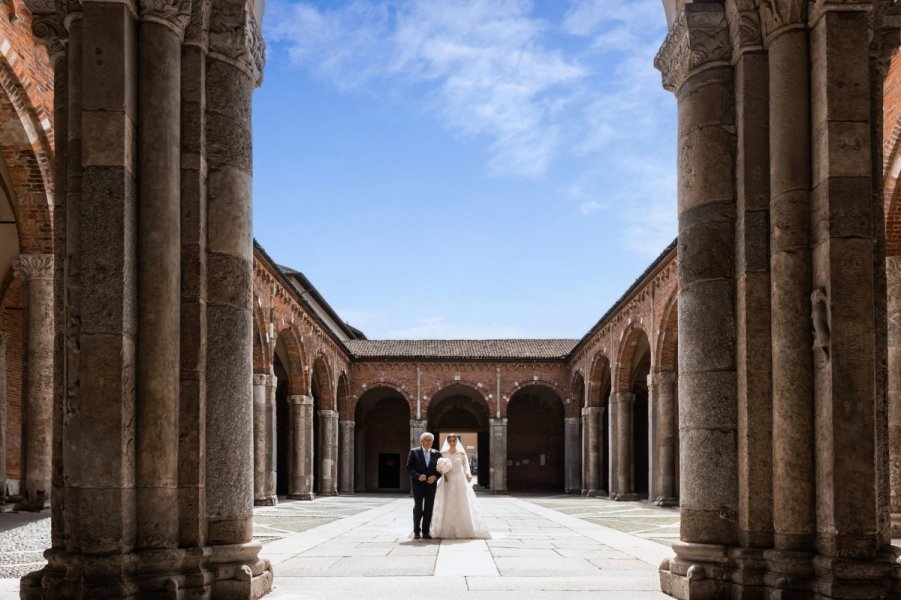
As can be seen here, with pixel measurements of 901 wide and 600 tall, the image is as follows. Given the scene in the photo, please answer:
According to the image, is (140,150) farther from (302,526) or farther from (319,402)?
(319,402)

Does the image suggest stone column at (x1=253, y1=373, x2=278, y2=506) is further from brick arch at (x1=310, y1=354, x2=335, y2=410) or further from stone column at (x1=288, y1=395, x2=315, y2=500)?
brick arch at (x1=310, y1=354, x2=335, y2=410)

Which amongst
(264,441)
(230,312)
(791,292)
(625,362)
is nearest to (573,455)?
(625,362)

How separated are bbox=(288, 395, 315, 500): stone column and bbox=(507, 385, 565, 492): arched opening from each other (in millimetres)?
14729

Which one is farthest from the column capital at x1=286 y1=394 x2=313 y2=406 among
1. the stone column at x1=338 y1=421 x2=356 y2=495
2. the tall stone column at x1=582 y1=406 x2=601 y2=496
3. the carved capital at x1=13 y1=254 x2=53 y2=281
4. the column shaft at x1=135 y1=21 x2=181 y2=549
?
the column shaft at x1=135 y1=21 x2=181 y2=549

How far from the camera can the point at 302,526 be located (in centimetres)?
1502

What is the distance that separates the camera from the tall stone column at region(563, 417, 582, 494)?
35.9 meters

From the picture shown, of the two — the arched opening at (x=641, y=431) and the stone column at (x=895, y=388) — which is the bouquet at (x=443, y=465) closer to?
the stone column at (x=895, y=388)

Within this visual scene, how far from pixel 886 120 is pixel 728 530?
372 inches

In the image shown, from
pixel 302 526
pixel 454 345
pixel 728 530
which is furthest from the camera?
pixel 454 345

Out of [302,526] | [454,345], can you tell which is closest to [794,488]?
[302,526]

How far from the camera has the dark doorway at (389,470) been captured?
41906 mm

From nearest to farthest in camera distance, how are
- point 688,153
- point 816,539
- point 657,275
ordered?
1. point 816,539
2. point 688,153
3. point 657,275

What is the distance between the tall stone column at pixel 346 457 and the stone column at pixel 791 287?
30.3 m

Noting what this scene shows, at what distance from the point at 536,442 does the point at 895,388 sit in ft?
95.3
